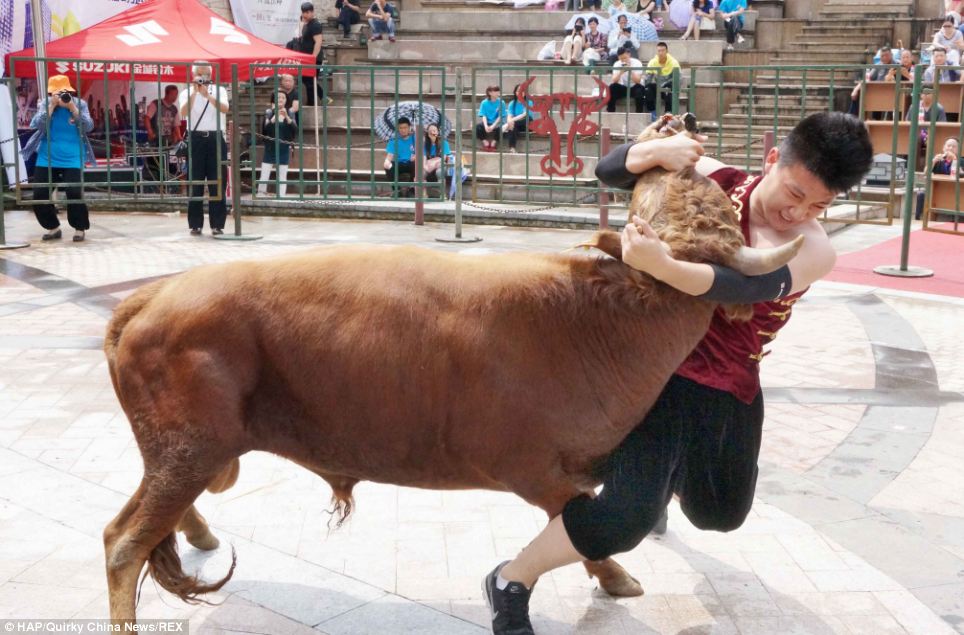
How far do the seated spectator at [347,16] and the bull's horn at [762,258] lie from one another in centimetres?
2082

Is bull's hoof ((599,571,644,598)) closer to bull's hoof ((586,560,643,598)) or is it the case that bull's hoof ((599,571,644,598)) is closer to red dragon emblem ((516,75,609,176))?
bull's hoof ((586,560,643,598))

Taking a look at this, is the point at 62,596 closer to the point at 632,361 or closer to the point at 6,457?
the point at 6,457

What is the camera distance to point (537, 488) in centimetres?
314

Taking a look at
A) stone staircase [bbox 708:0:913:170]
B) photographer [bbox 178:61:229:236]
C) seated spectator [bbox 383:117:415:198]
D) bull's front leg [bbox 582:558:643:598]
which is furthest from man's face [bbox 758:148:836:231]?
stone staircase [bbox 708:0:913:170]

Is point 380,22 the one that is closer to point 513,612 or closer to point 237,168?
point 237,168

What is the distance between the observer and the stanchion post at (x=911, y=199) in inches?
382

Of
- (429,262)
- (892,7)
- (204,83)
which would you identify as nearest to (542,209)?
(204,83)

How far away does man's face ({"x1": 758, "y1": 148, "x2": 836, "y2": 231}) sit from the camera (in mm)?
2990

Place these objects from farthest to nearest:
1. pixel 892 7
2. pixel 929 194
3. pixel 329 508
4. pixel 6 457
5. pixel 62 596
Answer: pixel 892 7, pixel 929 194, pixel 6 457, pixel 329 508, pixel 62 596

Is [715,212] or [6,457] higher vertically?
[715,212]

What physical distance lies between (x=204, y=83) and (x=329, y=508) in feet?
29.7

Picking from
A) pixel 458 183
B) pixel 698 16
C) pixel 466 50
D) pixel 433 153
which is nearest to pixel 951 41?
pixel 698 16

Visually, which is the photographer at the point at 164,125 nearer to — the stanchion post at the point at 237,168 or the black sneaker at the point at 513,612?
the stanchion post at the point at 237,168

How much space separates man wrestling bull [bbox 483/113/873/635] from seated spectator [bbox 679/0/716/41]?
708 inches
